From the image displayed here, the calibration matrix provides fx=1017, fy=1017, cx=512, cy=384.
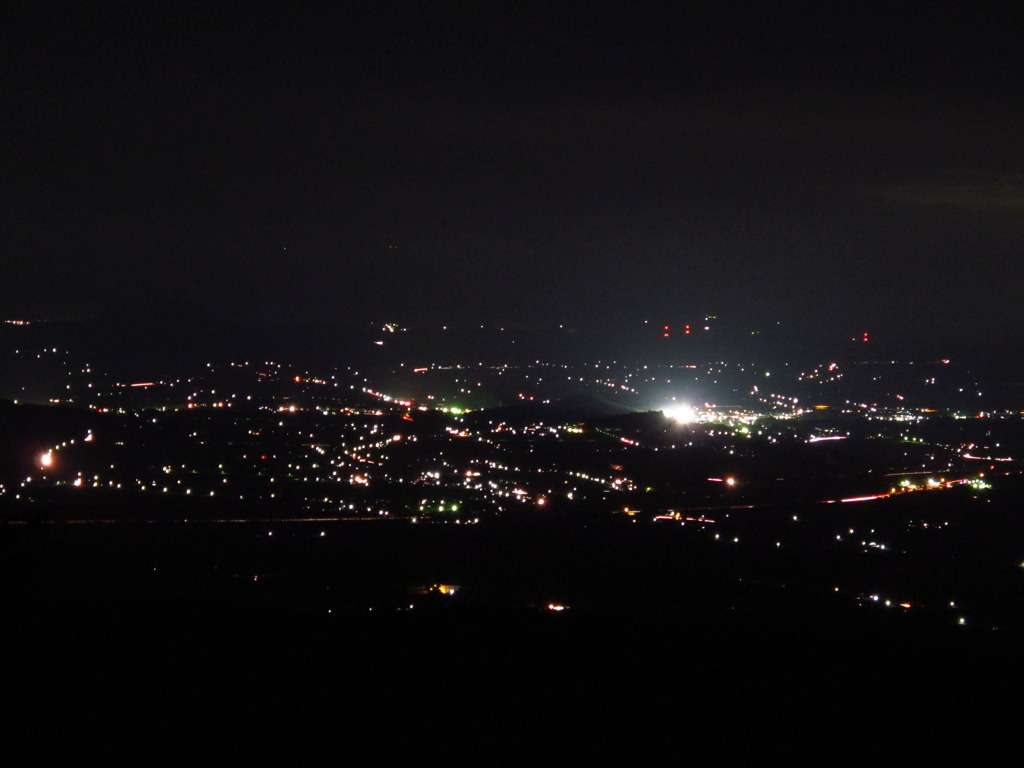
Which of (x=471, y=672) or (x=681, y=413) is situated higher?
(x=681, y=413)

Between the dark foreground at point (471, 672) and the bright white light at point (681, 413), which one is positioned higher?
the bright white light at point (681, 413)

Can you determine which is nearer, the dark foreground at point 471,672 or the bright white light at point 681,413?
the dark foreground at point 471,672

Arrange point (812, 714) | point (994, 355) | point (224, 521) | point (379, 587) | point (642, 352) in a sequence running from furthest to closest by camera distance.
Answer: point (642, 352) → point (994, 355) → point (224, 521) → point (379, 587) → point (812, 714)

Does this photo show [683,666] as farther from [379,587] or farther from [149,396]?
[149,396]

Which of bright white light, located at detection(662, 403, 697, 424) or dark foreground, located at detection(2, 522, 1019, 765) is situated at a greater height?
bright white light, located at detection(662, 403, 697, 424)

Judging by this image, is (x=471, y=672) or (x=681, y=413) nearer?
(x=471, y=672)

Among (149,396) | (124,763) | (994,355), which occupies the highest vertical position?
(994,355)

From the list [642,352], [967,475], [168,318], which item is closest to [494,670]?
[967,475]

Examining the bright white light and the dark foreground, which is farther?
the bright white light
